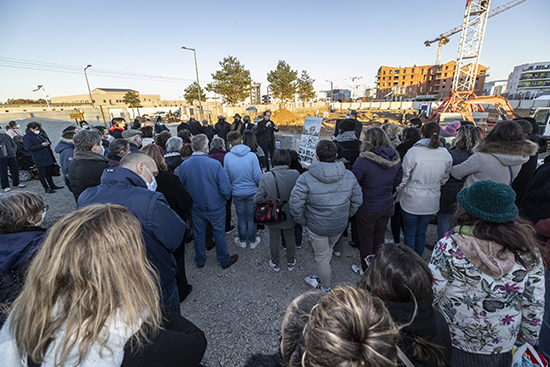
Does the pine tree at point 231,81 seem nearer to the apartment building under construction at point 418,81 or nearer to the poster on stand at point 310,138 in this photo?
the poster on stand at point 310,138

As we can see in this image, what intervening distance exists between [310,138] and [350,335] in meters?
6.20

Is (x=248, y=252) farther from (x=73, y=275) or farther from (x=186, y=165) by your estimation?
(x=73, y=275)

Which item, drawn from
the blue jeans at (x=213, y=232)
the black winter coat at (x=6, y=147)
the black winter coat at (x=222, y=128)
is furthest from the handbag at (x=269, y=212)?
the black winter coat at (x=6, y=147)

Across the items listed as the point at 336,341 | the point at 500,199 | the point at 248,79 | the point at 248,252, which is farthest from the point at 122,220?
the point at 248,79

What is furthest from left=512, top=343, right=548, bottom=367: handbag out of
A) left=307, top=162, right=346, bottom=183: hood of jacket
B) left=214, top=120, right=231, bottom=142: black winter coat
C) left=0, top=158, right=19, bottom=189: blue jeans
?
left=0, top=158, right=19, bottom=189: blue jeans

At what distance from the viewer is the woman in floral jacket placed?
53.9 inches

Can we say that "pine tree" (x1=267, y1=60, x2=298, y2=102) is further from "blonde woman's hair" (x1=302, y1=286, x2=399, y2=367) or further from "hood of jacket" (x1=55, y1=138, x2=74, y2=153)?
"blonde woman's hair" (x1=302, y1=286, x2=399, y2=367)

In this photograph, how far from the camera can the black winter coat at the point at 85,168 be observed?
126 inches

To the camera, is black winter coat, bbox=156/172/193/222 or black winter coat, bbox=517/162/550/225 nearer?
black winter coat, bbox=517/162/550/225

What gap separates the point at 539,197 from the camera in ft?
8.11

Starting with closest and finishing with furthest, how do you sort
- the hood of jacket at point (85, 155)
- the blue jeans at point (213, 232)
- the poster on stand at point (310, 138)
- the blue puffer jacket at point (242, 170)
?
the hood of jacket at point (85, 155), the blue jeans at point (213, 232), the blue puffer jacket at point (242, 170), the poster on stand at point (310, 138)

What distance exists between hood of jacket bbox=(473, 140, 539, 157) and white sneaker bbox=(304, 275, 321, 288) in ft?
8.66

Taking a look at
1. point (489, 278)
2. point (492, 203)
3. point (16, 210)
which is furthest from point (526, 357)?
point (16, 210)

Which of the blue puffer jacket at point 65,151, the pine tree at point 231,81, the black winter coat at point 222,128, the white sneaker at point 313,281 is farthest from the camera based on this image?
the pine tree at point 231,81
